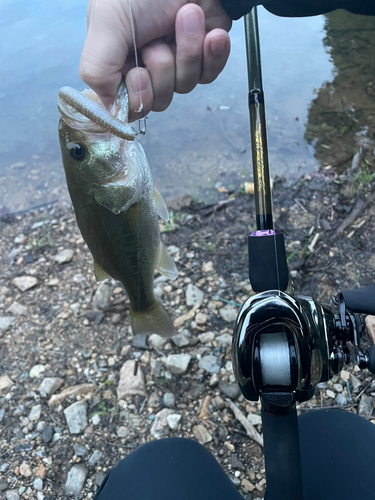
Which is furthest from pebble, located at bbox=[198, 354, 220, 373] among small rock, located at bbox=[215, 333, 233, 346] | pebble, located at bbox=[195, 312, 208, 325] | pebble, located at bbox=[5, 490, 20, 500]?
pebble, located at bbox=[5, 490, 20, 500]

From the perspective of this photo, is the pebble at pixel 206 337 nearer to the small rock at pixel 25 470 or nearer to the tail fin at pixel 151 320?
the tail fin at pixel 151 320

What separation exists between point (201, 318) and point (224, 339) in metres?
0.22

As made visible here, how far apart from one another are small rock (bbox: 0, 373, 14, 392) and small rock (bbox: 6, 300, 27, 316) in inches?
18.9

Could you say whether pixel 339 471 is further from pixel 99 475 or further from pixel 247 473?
pixel 99 475

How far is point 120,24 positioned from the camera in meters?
1.34

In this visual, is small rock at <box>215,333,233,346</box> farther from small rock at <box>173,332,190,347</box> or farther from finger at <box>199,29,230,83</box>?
finger at <box>199,29,230,83</box>

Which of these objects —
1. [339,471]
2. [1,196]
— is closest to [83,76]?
[339,471]

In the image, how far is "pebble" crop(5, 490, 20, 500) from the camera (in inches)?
74.3

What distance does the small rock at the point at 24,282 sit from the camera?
9.43 ft

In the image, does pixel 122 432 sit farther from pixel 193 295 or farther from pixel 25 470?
pixel 193 295

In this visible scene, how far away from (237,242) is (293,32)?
4.54 meters

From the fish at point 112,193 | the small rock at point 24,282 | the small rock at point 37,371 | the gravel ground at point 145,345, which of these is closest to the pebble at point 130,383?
the gravel ground at point 145,345

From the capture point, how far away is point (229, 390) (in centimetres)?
219

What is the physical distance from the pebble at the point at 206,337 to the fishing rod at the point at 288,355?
1258 millimetres
